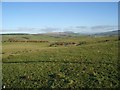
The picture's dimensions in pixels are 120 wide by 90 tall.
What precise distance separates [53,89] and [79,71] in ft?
16.2

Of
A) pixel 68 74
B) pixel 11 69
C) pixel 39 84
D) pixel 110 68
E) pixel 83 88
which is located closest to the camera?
pixel 83 88

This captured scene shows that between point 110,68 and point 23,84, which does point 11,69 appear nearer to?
point 23,84

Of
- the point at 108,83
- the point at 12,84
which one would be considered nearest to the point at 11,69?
the point at 12,84

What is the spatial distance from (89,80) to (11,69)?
9805mm

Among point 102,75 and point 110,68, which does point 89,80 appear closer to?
point 102,75

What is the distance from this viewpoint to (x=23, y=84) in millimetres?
17500

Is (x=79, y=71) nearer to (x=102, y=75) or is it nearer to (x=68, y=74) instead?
(x=68, y=74)

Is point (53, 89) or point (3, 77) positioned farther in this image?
point (3, 77)

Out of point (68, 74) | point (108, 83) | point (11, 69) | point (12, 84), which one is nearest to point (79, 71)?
point (68, 74)

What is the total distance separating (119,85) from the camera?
52.4ft

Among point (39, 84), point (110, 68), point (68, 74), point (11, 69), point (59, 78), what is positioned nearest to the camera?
point (39, 84)

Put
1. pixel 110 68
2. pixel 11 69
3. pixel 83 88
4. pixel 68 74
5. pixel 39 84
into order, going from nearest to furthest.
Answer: pixel 83 88, pixel 39 84, pixel 68 74, pixel 110 68, pixel 11 69

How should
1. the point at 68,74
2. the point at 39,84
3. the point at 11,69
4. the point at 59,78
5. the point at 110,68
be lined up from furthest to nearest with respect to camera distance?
the point at 11,69
the point at 110,68
the point at 68,74
the point at 59,78
the point at 39,84

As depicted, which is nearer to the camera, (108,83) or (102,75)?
(108,83)
